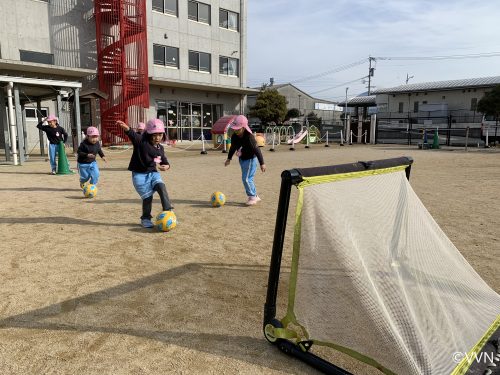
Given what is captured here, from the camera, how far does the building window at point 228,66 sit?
31572 millimetres

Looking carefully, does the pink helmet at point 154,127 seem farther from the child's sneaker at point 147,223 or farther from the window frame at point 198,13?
the window frame at point 198,13

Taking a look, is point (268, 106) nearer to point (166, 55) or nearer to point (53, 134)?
point (166, 55)

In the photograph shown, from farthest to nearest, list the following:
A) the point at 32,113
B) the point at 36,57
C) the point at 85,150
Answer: the point at 32,113
the point at 36,57
the point at 85,150

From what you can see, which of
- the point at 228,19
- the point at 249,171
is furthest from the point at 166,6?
the point at 249,171

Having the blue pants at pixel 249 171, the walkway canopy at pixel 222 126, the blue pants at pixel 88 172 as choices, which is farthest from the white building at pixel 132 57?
the blue pants at pixel 249 171

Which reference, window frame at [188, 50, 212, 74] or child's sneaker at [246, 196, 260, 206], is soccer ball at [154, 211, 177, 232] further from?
window frame at [188, 50, 212, 74]

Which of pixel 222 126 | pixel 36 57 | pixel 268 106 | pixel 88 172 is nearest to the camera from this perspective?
pixel 88 172

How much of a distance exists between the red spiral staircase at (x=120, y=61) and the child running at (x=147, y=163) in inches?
786

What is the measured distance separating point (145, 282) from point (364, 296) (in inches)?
93.2

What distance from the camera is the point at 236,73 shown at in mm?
32750

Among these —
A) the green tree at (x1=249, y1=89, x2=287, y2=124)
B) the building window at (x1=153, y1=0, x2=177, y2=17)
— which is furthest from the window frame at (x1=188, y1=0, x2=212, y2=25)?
the green tree at (x1=249, y1=89, x2=287, y2=124)

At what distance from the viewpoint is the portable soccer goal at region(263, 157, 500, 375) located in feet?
8.16

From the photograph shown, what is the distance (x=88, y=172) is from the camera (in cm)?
941

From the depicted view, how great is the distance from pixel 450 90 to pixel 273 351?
142ft
